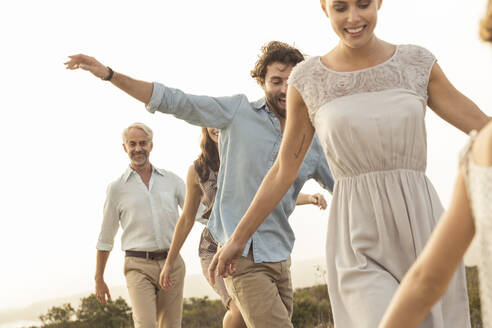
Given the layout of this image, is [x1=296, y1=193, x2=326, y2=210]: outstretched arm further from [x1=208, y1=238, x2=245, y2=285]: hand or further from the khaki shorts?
[x1=208, y1=238, x2=245, y2=285]: hand

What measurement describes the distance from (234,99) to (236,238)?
166 cm

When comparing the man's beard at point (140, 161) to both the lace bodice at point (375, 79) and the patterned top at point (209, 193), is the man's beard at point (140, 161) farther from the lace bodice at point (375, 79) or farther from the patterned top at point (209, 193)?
the lace bodice at point (375, 79)

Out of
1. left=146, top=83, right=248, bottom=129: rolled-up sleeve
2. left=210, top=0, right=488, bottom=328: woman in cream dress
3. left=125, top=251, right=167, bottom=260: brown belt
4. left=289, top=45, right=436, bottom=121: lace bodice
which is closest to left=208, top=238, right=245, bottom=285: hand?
left=210, top=0, right=488, bottom=328: woman in cream dress

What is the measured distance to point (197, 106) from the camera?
5199 mm

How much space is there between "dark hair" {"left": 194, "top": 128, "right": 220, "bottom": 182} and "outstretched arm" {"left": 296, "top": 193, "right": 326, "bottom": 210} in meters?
0.70

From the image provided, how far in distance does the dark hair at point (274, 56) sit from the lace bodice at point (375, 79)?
1.52 metres

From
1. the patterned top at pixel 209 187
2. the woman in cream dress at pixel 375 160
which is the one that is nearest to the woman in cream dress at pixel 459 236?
the woman in cream dress at pixel 375 160

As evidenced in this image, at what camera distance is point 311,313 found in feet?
50.0

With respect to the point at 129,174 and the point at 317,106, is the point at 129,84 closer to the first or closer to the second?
the point at 317,106

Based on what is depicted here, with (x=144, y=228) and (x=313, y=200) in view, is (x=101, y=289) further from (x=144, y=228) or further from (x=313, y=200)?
(x=313, y=200)

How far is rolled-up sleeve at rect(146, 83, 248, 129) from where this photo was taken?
16.9 ft

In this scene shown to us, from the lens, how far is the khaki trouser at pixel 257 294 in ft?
16.2

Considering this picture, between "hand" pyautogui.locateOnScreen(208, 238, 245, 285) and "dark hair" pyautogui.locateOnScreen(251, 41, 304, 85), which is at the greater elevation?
"dark hair" pyautogui.locateOnScreen(251, 41, 304, 85)

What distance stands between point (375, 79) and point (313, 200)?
2743mm
